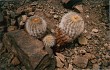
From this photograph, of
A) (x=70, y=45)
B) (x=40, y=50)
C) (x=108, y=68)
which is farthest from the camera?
(x=70, y=45)

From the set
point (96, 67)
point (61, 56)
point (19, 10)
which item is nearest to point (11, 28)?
point (19, 10)

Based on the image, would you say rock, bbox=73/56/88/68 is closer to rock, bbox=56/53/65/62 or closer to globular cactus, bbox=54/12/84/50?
rock, bbox=56/53/65/62

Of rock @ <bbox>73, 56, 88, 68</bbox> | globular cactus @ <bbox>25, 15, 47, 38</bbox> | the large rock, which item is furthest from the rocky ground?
globular cactus @ <bbox>25, 15, 47, 38</bbox>

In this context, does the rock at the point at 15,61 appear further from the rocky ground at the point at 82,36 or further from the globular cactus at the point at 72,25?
the globular cactus at the point at 72,25

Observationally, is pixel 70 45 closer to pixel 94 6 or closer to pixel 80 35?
pixel 80 35

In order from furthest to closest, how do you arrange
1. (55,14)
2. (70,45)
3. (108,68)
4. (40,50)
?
(55,14), (70,45), (108,68), (40,50)

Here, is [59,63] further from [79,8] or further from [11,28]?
[79,8]

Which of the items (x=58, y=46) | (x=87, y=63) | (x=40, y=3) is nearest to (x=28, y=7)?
(x=40, y=3)
